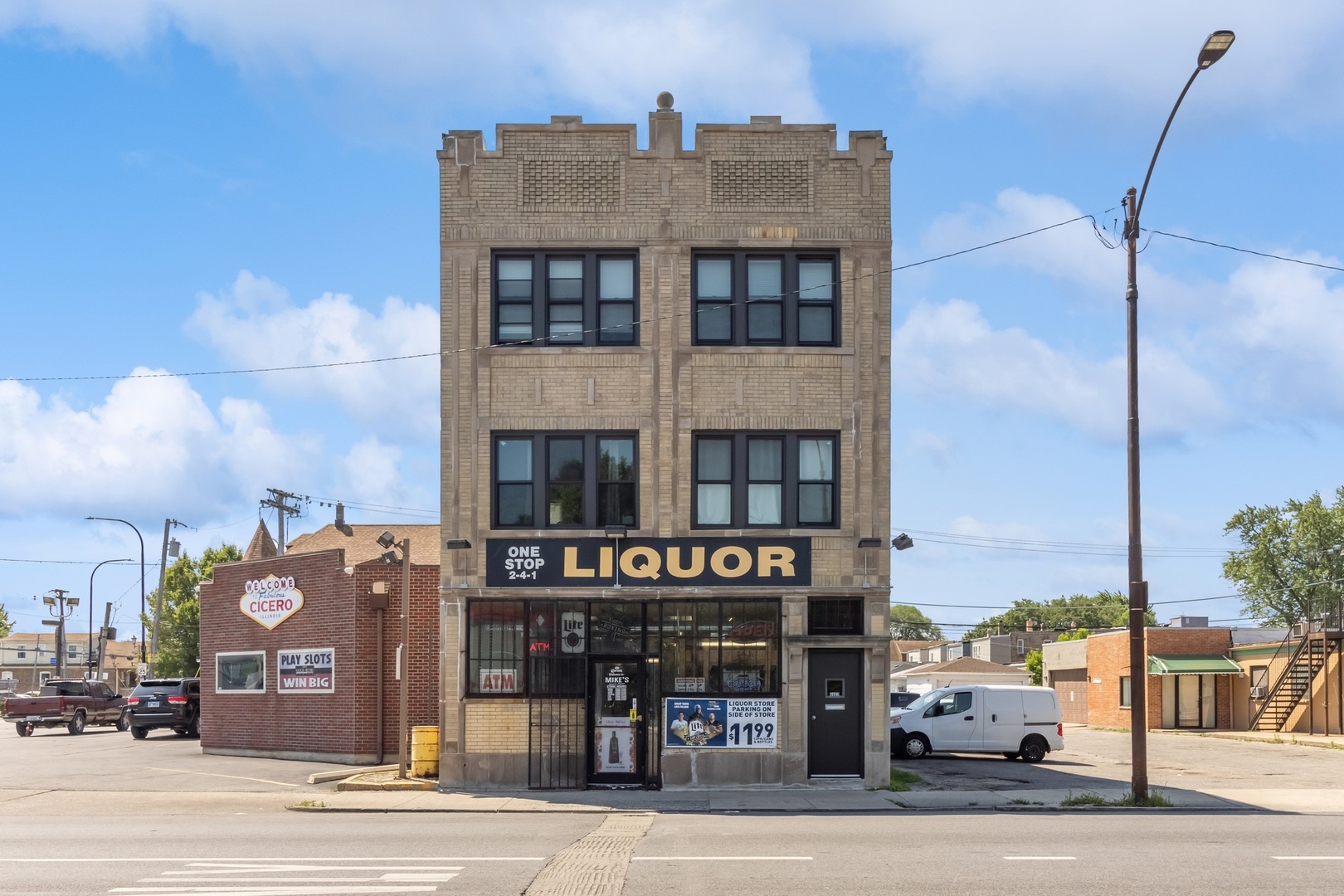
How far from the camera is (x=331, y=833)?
1703cm

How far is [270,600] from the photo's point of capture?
31.8m

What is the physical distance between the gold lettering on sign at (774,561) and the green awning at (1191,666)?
33.8 m

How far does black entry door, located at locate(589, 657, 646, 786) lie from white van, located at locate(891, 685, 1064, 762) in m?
10.4

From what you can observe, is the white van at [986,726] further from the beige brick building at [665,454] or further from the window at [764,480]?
the window at [764,480]

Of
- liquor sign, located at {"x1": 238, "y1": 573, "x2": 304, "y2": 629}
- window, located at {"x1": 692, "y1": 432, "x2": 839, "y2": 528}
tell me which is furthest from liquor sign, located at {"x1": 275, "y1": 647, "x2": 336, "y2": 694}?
window, located at {"x1": 692, "y1": 432, "x2": 839, "y2": 528}

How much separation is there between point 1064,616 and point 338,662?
393 ft

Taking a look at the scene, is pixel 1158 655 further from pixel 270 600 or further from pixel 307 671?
pixel 270 600

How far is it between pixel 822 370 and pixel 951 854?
35.4 ft

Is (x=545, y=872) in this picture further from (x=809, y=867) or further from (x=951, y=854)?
(x=951, y=854)

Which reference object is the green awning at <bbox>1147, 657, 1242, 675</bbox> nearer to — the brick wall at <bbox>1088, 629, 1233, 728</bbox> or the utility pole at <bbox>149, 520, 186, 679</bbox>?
the brick wall at <bbox>1088, 629, 1233, 728</bbox>

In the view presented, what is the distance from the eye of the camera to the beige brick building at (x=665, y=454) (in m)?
23.3

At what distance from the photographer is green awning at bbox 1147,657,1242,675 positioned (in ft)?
171

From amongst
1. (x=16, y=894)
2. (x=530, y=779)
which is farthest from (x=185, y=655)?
(x=16, y=894)

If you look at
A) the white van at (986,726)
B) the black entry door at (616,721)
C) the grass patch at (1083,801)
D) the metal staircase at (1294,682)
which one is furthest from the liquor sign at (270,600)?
the metal staircase at (1294,682)
